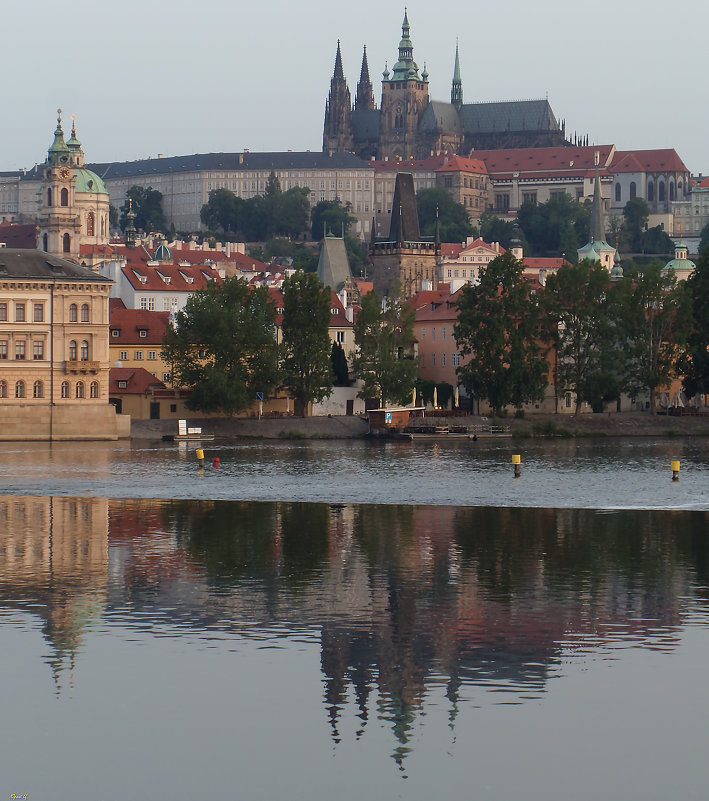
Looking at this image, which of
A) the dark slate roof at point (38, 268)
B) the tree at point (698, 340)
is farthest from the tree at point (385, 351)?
the dark slate roof at point (38, 268)

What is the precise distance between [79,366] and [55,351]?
186cm

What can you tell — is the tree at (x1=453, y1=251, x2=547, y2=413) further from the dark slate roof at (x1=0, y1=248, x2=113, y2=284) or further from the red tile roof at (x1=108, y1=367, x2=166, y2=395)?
the dark slate roof at (x1=0, y1=248, x2=113, y2=284)

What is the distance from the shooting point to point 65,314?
10112 cm

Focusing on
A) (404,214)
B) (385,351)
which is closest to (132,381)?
(385,351)

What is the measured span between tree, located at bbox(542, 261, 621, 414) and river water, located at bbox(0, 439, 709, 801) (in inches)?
2277

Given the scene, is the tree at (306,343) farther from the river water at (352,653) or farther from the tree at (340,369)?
the river water at (352,653)

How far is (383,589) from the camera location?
38.4m

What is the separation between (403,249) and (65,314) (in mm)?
92753

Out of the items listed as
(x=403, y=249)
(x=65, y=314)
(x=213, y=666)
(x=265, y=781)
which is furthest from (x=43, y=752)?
(x=403, y=249)

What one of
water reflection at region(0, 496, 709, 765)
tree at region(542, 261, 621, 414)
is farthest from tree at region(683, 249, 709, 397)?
water reflection at region(0, 496, 709, 765)

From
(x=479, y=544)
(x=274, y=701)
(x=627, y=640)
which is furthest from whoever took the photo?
(x=479, y=544)

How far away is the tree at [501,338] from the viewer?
113 m

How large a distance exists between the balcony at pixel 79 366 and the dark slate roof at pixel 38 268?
4745mm

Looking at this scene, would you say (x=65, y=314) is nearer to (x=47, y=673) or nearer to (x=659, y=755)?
(x=47, y=673)
